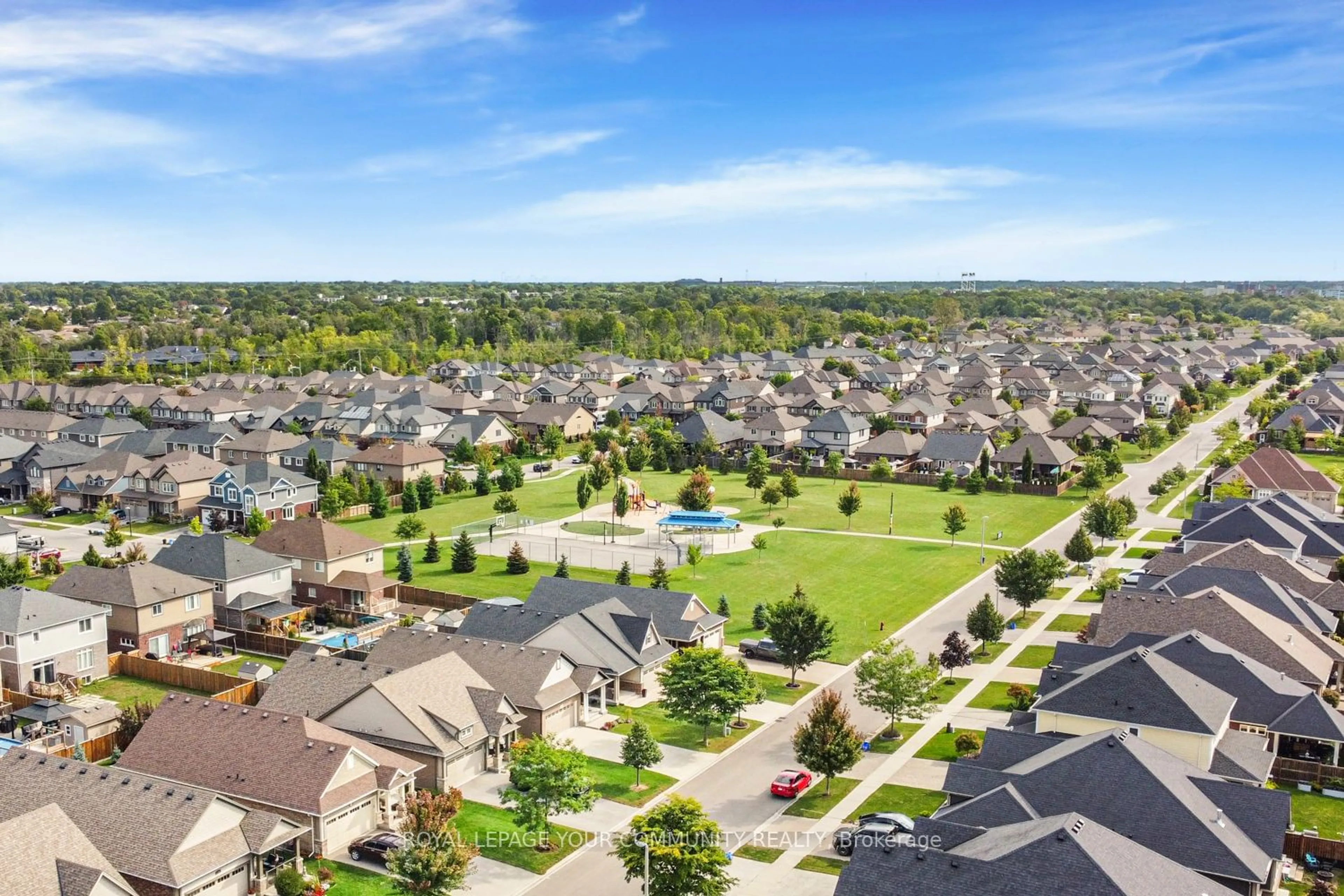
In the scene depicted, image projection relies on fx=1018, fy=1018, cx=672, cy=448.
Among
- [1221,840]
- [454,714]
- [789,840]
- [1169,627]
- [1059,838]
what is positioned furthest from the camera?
[1169,627]

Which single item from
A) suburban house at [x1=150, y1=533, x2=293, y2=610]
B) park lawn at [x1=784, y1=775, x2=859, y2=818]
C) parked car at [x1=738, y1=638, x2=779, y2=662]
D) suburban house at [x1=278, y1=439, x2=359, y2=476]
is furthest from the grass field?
suburban house at [x1=278, y1=439, x2=359, y2=476]

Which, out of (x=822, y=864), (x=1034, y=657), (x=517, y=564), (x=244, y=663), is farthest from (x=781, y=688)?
(x=244, y=663)

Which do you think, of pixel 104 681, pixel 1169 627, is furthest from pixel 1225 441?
pixel 104 681

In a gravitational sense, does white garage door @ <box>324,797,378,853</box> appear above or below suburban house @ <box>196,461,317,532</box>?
below

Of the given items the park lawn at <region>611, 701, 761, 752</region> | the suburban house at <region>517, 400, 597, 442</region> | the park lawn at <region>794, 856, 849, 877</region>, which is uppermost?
the suburban house at <region>517, 400, 597, 442</region>

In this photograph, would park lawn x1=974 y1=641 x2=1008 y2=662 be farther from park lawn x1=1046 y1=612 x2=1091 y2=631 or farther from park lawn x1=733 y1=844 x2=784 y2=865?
park lawn x1=733 y1=844 x2=784 y2=865

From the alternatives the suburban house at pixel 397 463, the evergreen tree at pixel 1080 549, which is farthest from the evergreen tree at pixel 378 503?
the evergreen tree at pixel 1080 549

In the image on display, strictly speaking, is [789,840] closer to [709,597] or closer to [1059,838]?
[1059,838]
